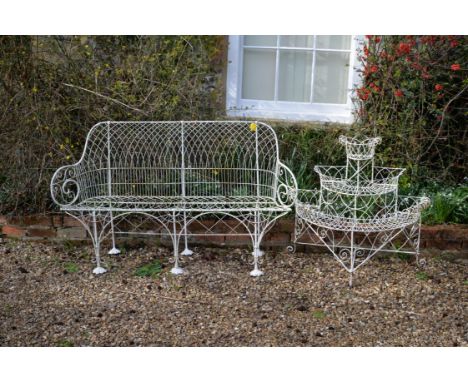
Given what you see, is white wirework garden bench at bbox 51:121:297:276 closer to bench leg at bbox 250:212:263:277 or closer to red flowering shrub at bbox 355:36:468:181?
bench leg at bbox 250:212:263:277

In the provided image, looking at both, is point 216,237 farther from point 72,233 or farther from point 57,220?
point 57,220

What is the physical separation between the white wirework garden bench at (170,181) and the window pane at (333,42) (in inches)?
48.0

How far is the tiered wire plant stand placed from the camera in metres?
3.31

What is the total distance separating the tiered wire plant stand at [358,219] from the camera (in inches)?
130

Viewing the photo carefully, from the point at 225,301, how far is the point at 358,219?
41.5 inches

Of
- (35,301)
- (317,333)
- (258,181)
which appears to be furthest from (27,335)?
(258,181)

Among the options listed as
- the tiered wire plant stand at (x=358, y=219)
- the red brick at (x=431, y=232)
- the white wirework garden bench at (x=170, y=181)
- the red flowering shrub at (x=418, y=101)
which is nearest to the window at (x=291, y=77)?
the red flowering shrub at (x=418, y=101)

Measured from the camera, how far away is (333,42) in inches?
189

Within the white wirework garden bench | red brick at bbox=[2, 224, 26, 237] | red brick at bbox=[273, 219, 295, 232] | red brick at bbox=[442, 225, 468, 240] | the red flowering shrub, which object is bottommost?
red brick at bbox=[2, 224, 26, 237]

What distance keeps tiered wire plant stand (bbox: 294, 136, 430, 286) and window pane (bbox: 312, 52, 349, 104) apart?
0.90 meters

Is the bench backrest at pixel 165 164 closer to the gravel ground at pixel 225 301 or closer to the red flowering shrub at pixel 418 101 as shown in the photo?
the gravel ground at pixel 225 301

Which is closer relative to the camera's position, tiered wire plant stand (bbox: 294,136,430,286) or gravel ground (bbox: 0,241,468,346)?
gravel ground (bbox: 0,241,468,346)

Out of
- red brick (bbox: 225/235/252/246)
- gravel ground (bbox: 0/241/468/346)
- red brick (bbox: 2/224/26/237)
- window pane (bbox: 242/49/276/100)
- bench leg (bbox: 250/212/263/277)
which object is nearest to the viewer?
gravel ground (bbox: 0/241/468/346)

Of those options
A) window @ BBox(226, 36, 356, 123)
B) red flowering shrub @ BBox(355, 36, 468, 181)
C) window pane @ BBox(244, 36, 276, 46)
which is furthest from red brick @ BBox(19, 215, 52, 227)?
red flowering shrub @ BBox(355, 36, 468, 181)
